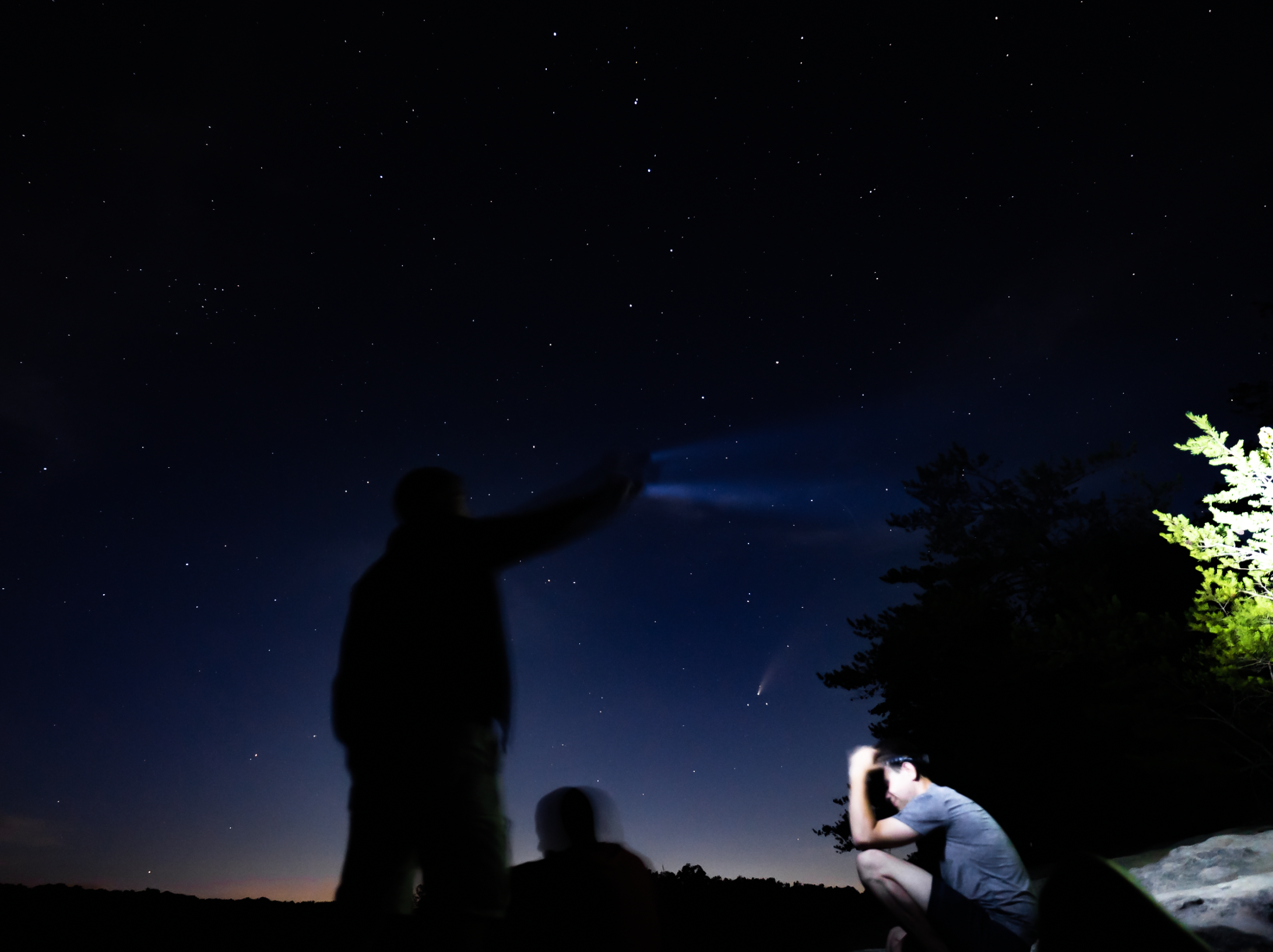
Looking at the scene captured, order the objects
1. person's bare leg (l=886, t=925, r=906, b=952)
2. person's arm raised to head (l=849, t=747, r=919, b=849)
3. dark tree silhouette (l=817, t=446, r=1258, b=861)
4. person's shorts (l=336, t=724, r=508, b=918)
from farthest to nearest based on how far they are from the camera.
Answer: dark tree silhouette (l=817, t=446, r=1258, b=861) → person's bare leg (l=886, t=925, r=906, b=952) → person's arm raised to head (l=849, t=747, r=919, b=849) → person's shorts (l=336, t=724, r=508, b=918)

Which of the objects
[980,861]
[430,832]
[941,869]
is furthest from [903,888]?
[430,832]

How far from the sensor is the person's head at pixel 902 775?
3.80 m

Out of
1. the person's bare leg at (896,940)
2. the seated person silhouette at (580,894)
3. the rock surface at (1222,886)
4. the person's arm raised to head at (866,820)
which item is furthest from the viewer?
the rock surface at (1222,886)

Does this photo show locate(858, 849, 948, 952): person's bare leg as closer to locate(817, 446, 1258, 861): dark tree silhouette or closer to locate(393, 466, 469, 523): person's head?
locate(393, 466, 469, 523): person's head

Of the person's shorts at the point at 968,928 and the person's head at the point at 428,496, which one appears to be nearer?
the person's head at the point at 428,496

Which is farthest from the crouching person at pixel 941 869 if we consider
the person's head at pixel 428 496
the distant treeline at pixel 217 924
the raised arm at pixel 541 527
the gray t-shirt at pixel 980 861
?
the person's head at pixel 428 496

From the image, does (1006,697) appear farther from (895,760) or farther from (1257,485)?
(895,760)

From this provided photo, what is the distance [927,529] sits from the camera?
1867cm

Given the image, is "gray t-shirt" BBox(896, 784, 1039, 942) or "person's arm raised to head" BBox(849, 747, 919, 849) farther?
"person's arm raised to head" BBox(849, 747, 919, 849)

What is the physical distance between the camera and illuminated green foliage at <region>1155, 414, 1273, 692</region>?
30.3 ft

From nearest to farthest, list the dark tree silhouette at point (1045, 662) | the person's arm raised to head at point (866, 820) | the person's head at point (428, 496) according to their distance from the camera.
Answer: the person's head at point (428, 496)
the person's arm raised to head at point (866, 820)
the dark tree silhouette at point (1045, 662)

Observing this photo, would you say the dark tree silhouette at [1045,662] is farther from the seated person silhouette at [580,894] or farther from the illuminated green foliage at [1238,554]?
the seated person silhouette at [580,894]

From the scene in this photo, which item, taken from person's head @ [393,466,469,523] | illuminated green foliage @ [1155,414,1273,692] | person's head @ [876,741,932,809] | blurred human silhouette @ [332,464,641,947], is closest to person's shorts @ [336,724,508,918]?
blurred human silhouette @ [332,464,641,947]

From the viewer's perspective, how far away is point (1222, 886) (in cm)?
578
